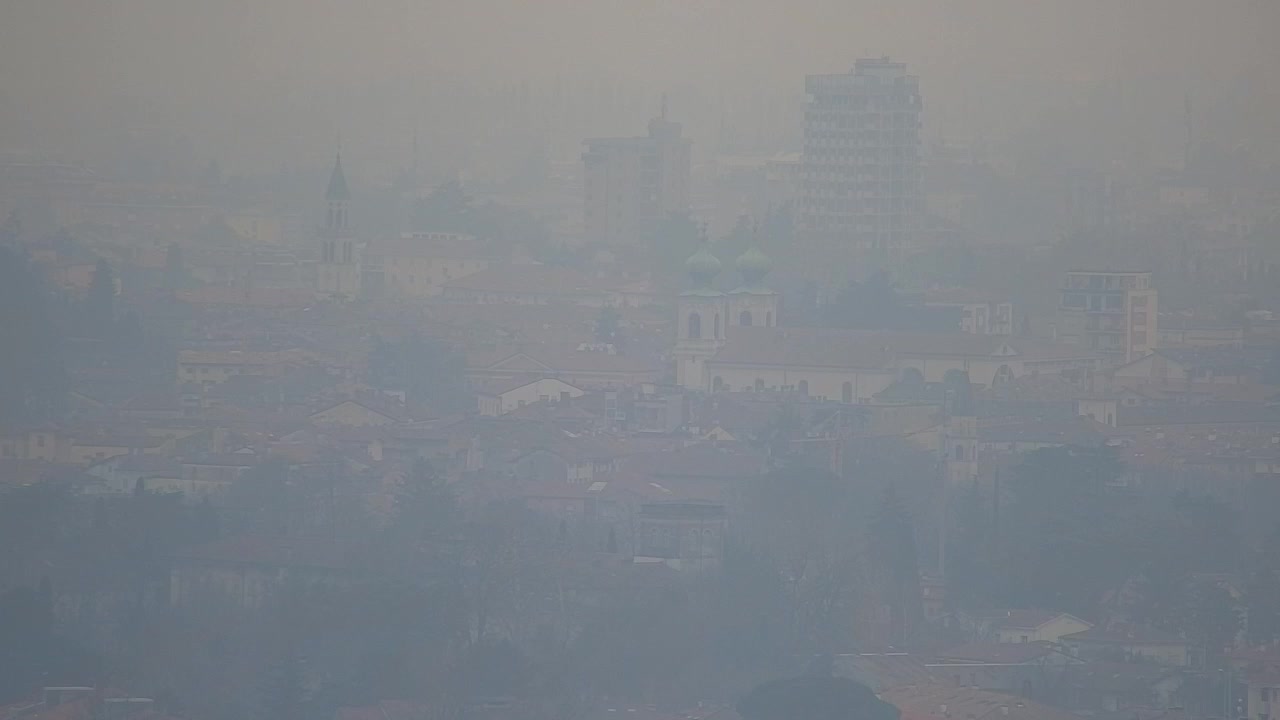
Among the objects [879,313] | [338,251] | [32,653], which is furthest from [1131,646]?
[338,251]

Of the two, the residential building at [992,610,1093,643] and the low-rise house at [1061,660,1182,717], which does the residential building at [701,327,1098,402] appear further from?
the low-rise house at [1061,660,1182,717]

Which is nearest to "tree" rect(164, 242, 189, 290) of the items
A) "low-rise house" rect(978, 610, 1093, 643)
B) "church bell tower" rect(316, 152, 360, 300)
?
"church bell tower" rect(316, 152, 360, 300)

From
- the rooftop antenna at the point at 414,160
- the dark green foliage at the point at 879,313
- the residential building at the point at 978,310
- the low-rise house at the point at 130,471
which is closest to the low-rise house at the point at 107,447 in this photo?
the low-rise house at the point at 130,471

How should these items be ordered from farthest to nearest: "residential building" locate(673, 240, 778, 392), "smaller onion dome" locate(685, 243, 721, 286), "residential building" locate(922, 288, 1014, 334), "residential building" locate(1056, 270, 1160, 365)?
"residential building" locate(922, 288, 1014, 334) < "residential building" locate(1056, 270, 1160, 365) < "smaller onion dome" locate(685, 243, 721, 286) < "residential building" locate(673, 240, 778, 392)

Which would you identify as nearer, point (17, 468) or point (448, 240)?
point (17, 468)

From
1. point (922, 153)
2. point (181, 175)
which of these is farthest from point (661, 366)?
point (922, 153)

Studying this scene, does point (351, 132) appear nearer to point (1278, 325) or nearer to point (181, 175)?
point (181, 175)
